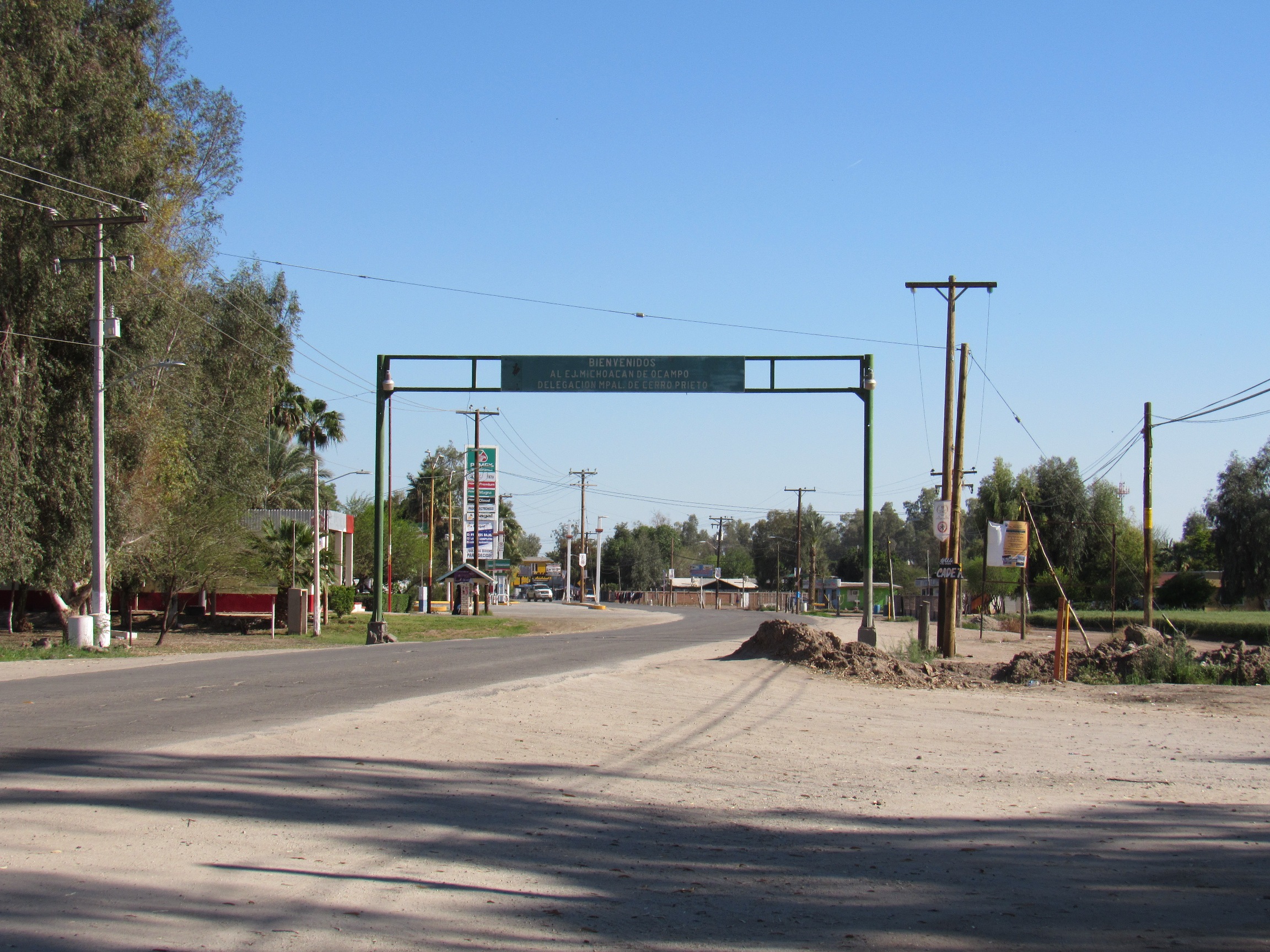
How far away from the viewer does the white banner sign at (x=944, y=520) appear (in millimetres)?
26234

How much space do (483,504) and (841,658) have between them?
3996cm

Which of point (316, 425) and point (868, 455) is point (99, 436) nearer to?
point (868, 455)

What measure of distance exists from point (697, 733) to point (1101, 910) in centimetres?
647

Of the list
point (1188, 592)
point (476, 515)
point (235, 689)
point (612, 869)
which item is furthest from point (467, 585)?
point (1188, 592)

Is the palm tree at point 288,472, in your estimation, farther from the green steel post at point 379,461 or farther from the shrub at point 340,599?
the green steel post at point 379,461

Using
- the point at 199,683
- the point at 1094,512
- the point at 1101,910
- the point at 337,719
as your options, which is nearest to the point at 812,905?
the point at 1101,910

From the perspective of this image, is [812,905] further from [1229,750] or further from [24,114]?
[24,114]

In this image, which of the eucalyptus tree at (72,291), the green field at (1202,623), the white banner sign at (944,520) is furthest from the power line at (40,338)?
the green field at (1202,623)

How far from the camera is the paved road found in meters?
10.7

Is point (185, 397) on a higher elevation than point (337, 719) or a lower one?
higher

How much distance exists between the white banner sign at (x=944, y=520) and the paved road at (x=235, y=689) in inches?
295

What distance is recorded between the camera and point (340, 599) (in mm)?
48125

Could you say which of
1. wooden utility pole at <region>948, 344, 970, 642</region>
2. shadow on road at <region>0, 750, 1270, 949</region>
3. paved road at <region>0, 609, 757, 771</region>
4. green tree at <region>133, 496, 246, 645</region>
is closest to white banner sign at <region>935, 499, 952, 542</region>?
wooden utility pole at <region>948, 344, 970, 642</region>

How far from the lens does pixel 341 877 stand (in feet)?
20.1
